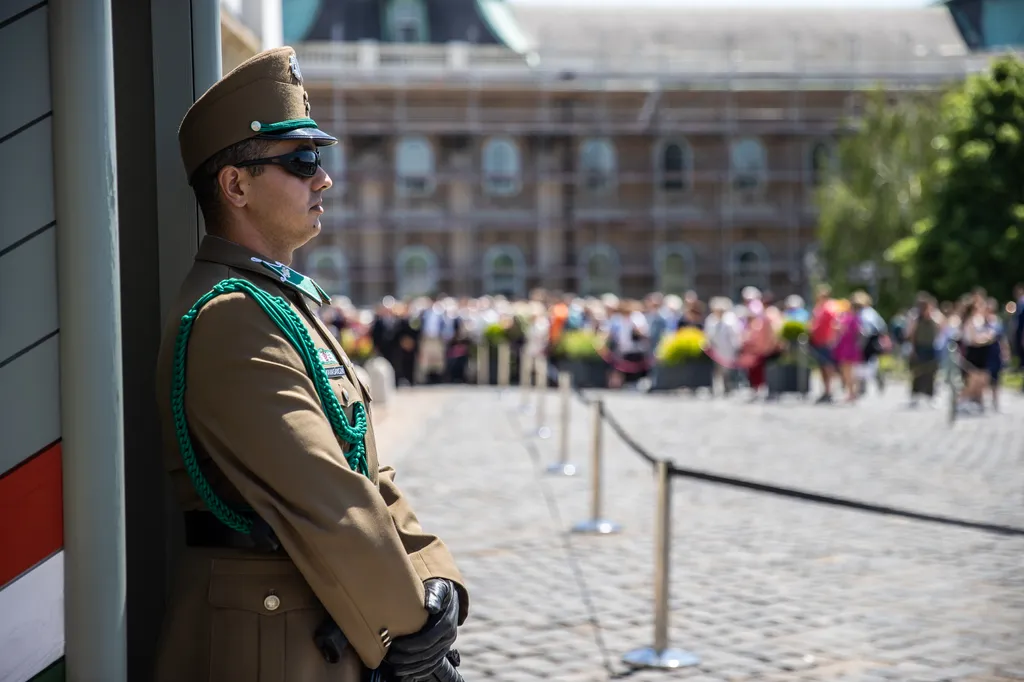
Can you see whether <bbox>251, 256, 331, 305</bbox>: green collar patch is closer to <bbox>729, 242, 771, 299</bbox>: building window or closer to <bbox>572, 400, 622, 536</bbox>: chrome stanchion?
<bbox>572, 400, 622, 536</bbox>: chrome stanchion

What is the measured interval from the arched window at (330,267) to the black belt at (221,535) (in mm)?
44320

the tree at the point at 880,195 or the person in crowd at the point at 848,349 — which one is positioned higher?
the tree at the point at 880,195

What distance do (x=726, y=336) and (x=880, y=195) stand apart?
64.7 feet

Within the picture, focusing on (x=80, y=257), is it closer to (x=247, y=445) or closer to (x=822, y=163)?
(x=247, y=445)

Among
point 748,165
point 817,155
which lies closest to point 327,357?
point 748,165

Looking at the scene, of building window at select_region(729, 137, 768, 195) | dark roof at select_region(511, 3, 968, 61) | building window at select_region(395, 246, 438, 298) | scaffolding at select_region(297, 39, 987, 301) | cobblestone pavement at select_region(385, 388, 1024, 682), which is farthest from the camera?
dark roof at select_region(511, 3, 968, 61)

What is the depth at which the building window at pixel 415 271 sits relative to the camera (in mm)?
47272

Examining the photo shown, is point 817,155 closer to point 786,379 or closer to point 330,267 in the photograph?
point 330,267

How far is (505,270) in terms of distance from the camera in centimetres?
4834

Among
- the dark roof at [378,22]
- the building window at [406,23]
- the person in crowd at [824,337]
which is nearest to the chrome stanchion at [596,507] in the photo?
the person in crowd at [824,337]

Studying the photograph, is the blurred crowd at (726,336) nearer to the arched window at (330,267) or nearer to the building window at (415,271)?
the arched window at (330,267)

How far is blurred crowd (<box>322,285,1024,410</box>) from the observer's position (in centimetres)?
2045

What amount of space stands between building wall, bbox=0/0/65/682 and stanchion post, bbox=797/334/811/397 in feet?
67.0

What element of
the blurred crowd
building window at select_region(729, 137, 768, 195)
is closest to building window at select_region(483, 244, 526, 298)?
building window at select_region(729, 137, 768, 195)
